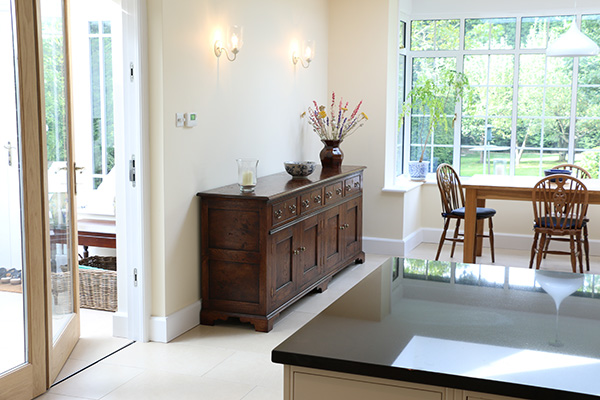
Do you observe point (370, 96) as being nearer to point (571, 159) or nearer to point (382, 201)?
point (382, 201)

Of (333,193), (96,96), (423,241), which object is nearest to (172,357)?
(333,193)

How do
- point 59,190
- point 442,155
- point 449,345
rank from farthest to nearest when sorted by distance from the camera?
point 442,155 → point 59,190 → point 449,345

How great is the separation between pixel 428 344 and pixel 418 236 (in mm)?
5667

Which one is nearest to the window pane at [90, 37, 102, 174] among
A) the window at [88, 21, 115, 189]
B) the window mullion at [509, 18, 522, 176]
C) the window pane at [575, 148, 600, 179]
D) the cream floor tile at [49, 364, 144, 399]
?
the window at [88, 21, 115, 189]

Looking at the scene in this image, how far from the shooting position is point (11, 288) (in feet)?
10.1

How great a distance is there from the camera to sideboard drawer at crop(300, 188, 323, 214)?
466 centimetres

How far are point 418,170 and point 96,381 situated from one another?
4512mm

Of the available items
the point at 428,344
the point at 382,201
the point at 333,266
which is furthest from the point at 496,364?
the point at 382,201

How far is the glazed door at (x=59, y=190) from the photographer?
348 centimetres

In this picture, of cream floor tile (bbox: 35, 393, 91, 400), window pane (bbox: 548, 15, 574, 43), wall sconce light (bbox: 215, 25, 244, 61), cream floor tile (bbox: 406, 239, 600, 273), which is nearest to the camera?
cream floor tile (bbox: 35, 393, 91, 400)

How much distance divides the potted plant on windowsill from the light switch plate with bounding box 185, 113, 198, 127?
3.31 meters

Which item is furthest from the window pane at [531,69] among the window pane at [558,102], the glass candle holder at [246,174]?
the glass candle holder at [246,174]

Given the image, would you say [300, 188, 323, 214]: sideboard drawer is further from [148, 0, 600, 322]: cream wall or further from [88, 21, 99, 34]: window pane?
[88, 21, 99, 34]: window pane

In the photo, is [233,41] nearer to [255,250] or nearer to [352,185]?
[255,250]
